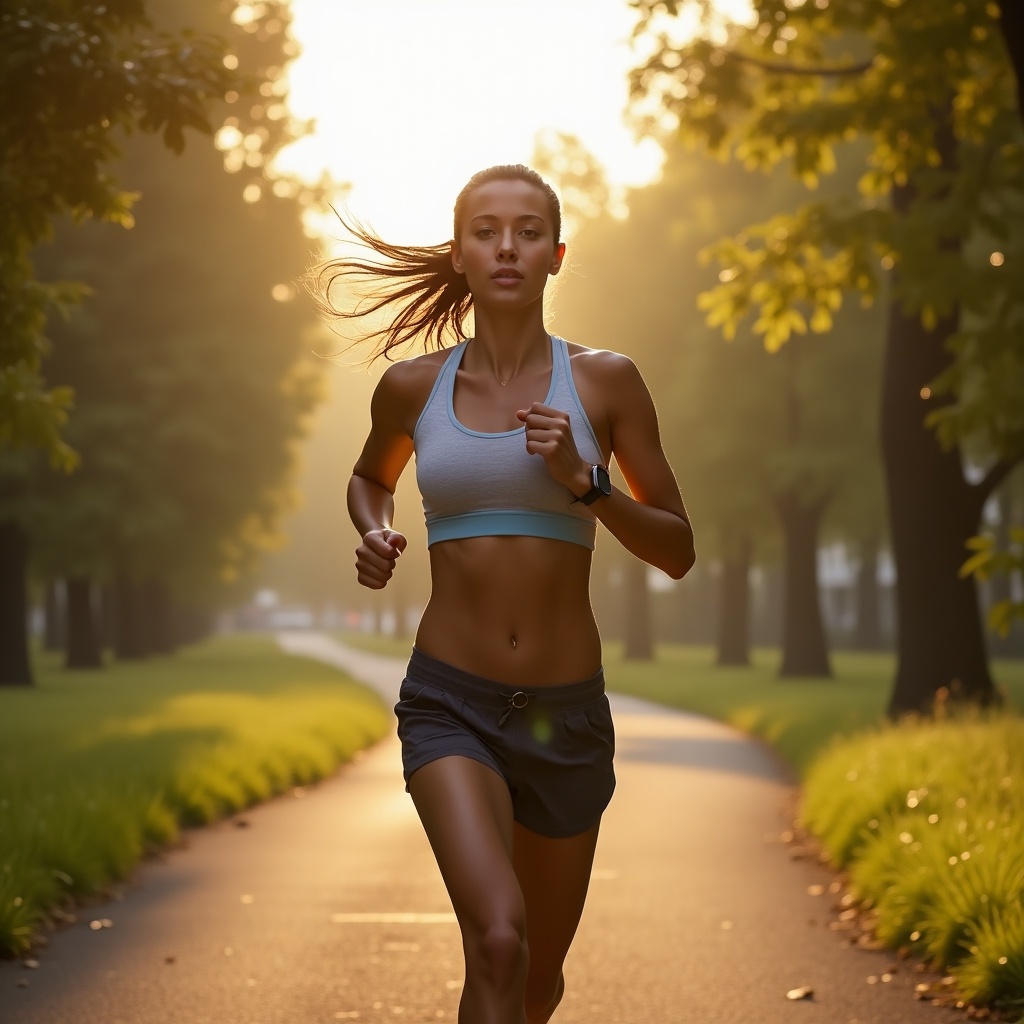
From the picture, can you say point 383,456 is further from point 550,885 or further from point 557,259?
point 550,885

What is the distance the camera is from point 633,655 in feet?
160

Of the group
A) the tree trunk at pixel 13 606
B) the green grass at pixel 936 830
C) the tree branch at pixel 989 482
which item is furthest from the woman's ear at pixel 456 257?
the tree trunk at pixel 13 606

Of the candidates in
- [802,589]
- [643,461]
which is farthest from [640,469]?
[802,589]

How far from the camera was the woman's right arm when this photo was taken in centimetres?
436

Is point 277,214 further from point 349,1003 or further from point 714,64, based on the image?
point 349,1003

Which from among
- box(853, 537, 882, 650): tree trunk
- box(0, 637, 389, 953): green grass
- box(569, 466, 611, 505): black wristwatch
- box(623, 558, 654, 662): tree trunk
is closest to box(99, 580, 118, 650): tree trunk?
box(623, 558, 654, 662): tree trunk

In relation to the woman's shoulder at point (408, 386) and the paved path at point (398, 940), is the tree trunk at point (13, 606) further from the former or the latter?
the woman's shoulder at point (408, 386)

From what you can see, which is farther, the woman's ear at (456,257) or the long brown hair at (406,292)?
the long brown hair at (406,292)

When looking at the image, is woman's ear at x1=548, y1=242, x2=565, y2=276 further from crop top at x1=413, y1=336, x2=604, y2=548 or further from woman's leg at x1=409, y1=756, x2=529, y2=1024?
woman's leg at x1=409, y1=756, x2=529, y2=1024

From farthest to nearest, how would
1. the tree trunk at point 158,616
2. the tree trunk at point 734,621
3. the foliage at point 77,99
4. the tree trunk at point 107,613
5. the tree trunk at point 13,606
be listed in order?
1. the tree trunk at point 107,613
2. the tree trunk at point 158,616
3. the tree trunk at point 734,621
4. the tree trunk at point 13,606
5. the foliage at point 77,99

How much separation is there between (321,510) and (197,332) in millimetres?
69245

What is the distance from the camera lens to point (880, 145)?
46.0 feet

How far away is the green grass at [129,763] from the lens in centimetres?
856

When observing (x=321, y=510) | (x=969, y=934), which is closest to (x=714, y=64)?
(x=969, y=934)
